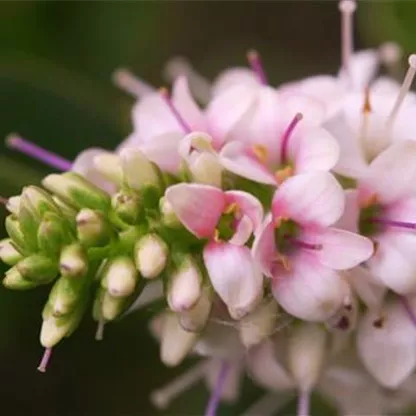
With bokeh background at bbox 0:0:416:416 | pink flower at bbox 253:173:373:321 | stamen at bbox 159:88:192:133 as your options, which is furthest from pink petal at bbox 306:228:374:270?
bokeh background at bbox 0:0:416:416

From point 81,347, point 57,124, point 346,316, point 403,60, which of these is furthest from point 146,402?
point 346,316

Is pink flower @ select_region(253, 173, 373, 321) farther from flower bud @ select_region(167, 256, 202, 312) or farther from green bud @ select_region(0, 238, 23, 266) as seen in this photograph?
green bud @ select_region(0, 238, 23, 266)

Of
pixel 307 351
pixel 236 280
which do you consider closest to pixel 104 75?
pixel 307 351

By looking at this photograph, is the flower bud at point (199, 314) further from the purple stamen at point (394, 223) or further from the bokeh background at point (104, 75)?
the bokeh background at point (104, 75)

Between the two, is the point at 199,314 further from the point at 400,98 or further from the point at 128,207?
the point at 400,98

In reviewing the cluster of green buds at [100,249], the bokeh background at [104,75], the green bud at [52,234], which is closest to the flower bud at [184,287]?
the cluster of green buds at [100,249]

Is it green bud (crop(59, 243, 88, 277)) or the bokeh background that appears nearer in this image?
green bud (crop(59, 243, 88, 277))
